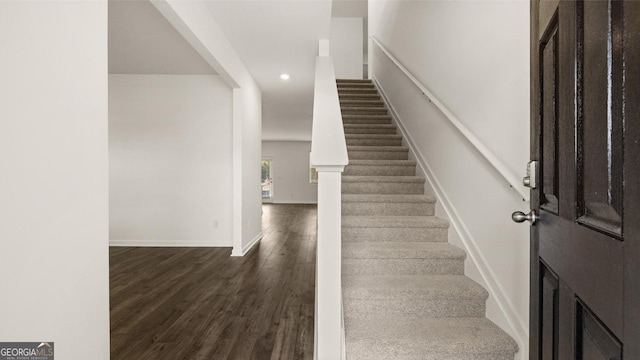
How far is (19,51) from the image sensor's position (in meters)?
1.05

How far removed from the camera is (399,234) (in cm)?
248

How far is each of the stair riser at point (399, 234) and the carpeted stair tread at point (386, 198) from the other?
0.34 metres

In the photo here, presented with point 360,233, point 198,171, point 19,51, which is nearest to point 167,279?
point 198,171

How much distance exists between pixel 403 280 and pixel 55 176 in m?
1.87

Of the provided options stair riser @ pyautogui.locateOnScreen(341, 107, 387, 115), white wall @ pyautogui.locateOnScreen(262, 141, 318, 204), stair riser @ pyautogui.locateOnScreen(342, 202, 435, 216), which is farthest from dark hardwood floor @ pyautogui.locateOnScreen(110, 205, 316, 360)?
white wall @ pyautogui.locateOnScreen(262, 141, 318, 204)

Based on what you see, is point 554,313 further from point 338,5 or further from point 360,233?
point 338,5

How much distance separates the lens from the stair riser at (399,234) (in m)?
2.46

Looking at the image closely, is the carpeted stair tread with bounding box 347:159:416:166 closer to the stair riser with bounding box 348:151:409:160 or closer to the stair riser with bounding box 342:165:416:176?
the stair riser with bounding box 342:165:416:176

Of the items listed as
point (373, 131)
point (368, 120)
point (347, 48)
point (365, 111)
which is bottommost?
point (373, 131)

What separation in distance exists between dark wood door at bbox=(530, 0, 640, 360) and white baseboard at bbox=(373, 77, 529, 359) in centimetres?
81

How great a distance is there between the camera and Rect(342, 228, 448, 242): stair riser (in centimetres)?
246

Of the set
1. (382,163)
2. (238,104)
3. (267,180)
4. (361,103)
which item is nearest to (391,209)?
(382,163)

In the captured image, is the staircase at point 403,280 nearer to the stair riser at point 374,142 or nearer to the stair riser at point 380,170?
the stair riser at point 380,170

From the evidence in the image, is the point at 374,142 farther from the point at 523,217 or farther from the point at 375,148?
the point at 523,217
